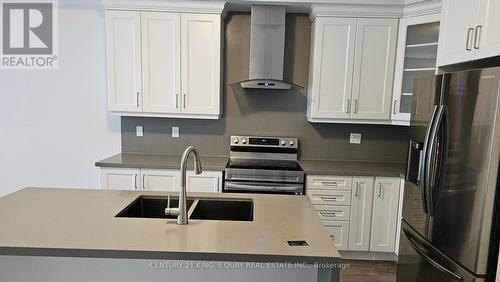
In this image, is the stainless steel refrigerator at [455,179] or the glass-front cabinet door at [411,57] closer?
the stainless steel refrigerator at [455,179]

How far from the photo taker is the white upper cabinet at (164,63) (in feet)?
9.58

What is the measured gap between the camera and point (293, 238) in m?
1.29

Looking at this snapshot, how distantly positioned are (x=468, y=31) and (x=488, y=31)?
0.54 ft

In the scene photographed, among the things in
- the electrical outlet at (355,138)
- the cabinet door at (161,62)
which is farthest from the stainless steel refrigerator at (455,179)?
the cabinet door at (161,62)

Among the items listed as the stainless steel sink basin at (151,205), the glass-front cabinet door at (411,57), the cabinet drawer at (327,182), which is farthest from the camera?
the cabinet drawer at (327,182)

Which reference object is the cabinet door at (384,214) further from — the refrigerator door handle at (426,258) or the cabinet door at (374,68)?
the refrigerator door handle at (426,258)

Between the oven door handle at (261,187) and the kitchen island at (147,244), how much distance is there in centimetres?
100

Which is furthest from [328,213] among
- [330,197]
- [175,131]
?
[175,131]

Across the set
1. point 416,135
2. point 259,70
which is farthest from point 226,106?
point 416,135

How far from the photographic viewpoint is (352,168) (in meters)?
2.99

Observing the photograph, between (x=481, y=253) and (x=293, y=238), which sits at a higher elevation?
(x=293, y=238)

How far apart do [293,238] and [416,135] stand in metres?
1.23

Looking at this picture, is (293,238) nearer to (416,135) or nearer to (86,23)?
(416,135)

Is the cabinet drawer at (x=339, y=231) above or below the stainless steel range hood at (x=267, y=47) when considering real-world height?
below
